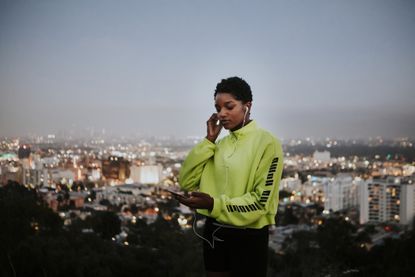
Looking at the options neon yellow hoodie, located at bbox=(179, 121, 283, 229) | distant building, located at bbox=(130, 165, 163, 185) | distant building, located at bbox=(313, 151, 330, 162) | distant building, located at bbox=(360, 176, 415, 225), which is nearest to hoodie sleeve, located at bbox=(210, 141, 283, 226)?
neon yellow hoodie, located at bbox=(179, 121, 283, 229)

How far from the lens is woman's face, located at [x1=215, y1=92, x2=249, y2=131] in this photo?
923mm

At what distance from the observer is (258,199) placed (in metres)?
0.86

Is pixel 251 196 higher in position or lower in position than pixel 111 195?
higher

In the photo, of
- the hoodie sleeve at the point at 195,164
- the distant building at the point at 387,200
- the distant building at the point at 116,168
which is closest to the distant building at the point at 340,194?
the distant building at the point at 387,200

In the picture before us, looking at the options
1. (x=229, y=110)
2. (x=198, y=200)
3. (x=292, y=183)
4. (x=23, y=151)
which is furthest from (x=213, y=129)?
(x=292, y=183)

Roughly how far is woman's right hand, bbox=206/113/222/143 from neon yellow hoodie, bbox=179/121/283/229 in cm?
1

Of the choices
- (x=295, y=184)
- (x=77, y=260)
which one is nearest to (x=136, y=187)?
(x=295, y=184)

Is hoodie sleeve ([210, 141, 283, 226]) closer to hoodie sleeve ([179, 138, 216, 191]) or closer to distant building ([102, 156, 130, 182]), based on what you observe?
hoodie sleeve ([179, 138, 216, 191])

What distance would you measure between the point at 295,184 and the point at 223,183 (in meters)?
23.9

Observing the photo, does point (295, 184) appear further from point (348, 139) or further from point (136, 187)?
point (136, 187)

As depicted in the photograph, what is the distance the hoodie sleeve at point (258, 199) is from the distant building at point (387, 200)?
49.3 feet

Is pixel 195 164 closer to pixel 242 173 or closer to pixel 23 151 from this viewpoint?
pixel 242 173

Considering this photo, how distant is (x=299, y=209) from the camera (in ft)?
50.5

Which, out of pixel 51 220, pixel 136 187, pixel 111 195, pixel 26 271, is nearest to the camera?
pixel 26 271
